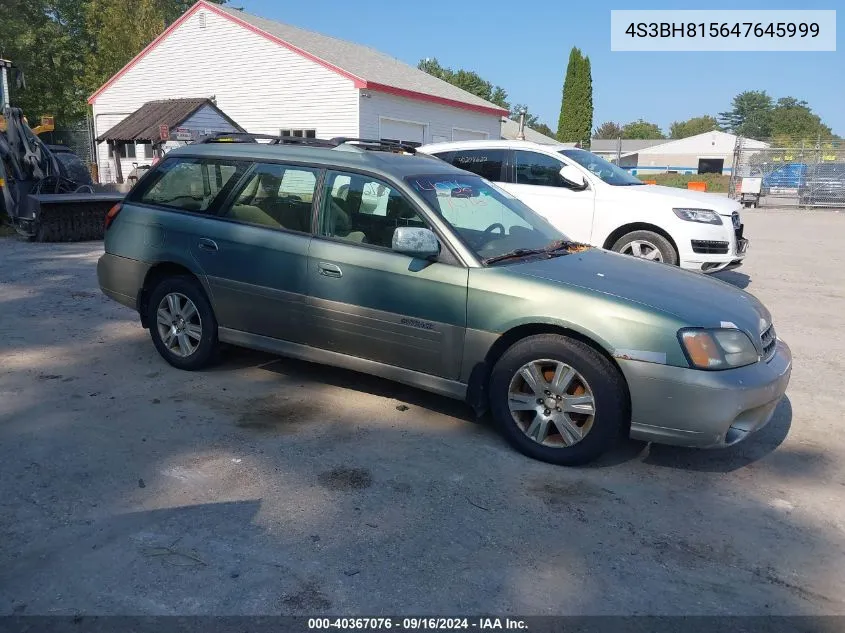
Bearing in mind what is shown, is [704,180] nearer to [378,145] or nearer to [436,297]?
[378,145]

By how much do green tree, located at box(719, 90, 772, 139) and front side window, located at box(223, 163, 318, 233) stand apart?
136817mm

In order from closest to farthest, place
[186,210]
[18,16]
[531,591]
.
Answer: [531,591], [186,210], [18,16]

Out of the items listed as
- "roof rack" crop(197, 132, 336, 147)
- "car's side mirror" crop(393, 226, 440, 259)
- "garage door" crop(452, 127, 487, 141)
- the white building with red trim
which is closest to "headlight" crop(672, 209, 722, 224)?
"roof rack" crop(197, 132, 336, 147)

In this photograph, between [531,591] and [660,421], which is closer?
[531,591]

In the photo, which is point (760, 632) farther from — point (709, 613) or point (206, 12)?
point (206, 12)

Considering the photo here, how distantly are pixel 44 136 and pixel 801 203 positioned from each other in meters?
34.0

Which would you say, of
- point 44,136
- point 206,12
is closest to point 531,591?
point 206,12

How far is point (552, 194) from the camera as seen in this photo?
875 centimetres

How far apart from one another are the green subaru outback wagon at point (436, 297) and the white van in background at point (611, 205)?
143 inches

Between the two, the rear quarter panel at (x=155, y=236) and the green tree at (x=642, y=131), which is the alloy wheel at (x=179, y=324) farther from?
the green tree at (x=642, y=131)

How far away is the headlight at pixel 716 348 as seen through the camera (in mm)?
3664

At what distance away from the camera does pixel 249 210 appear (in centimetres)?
505

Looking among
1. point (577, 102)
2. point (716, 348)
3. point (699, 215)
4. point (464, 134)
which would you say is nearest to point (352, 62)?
point (464, 134)

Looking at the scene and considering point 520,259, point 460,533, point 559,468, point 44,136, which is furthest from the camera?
point 44,136
